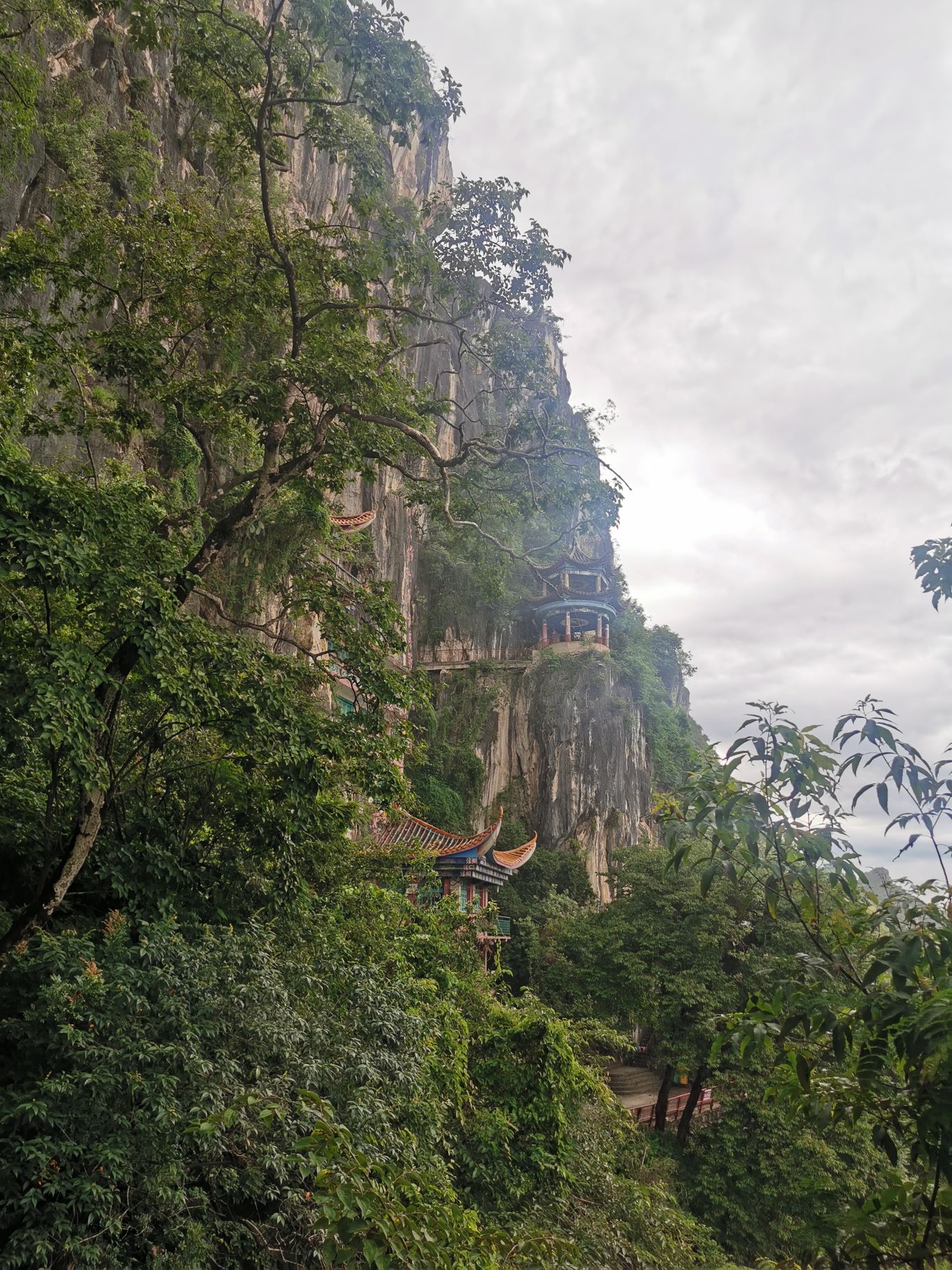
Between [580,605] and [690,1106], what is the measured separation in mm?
18625

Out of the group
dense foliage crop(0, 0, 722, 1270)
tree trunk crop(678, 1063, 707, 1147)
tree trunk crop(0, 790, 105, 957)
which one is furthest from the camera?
tree trunk crop(678, 1063, 707, 1147)

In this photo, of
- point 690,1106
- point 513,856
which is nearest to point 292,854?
point 690,1106

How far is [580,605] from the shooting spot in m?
28.8

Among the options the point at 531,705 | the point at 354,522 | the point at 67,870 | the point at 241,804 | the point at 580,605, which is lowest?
the point at 67,870

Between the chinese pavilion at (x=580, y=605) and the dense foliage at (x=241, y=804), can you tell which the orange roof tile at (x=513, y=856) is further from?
the chinese pavilion at (x=580, y=605)

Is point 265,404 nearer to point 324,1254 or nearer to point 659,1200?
point 324,1254

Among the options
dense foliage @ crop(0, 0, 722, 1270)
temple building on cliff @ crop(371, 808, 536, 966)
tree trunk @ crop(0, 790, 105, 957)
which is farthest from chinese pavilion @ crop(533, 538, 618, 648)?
tree trunk @ crop(0, 790, 105, 957)

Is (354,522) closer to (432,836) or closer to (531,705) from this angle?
(432,836)

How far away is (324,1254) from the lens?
6.75 ft

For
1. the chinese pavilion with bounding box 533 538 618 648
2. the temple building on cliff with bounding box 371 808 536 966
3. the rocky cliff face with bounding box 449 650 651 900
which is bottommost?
the temple building on cliff with bounding box 371 808 536 966

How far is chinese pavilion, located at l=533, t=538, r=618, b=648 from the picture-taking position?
1125 inches

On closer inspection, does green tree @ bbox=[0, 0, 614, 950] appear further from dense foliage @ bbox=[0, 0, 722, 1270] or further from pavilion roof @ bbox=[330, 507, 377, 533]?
pavilion roof @ bbox=[330, 507, 377, 533]

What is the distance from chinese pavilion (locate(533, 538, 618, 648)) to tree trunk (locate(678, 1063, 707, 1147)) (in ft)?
56.4

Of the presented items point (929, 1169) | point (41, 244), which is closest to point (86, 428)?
point (41, 244)
